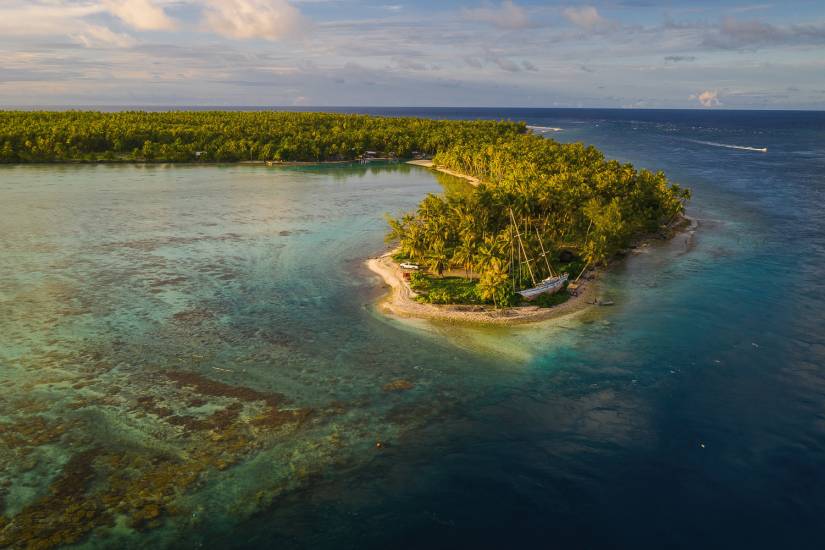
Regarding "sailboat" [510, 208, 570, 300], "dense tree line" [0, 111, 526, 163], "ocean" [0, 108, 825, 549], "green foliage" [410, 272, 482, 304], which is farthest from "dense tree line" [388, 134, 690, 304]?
"dense tree line" [0, 111, 526, 163]

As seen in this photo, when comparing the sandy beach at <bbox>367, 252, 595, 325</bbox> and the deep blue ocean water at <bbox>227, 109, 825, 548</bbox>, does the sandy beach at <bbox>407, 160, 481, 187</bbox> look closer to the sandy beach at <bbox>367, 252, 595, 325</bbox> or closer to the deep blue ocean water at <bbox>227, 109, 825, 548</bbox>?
the sandy beach at <bbox>367, 252, 595, 325</bbox>

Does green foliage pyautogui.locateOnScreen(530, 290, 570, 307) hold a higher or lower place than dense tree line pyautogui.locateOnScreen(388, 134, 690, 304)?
lower

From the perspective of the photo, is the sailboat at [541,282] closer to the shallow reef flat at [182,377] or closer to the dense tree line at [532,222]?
the dense tree line at [532,222]

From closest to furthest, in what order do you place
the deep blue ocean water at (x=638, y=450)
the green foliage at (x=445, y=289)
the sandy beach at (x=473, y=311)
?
the deep blue ocean water at (x=638, y=450), the sandy beach at (x=473, y=311), the green foliage at (x=445, y=289)

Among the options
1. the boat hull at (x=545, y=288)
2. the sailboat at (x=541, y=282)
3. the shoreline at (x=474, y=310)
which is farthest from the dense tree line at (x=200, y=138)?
the boat hull at (x=545, y=288)

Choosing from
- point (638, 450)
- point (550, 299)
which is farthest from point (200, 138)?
point (638, 450)

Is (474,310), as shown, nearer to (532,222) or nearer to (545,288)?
(545,288)

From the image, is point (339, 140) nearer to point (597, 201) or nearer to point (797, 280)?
point (597, 201)
